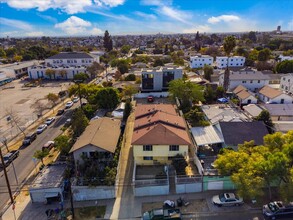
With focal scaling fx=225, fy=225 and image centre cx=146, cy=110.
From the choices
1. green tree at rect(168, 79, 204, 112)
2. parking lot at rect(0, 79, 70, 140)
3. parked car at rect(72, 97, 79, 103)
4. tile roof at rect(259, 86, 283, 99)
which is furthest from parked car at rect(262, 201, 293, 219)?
parked car at rect(72, 97, 79, 103)

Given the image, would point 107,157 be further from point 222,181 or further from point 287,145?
point 287,145

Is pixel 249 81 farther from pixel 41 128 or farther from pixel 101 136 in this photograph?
pixel 41 128

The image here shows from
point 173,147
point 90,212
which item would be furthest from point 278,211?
point 90,212

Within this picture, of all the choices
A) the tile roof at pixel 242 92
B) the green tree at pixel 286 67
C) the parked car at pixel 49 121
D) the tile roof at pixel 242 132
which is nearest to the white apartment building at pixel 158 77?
the tile roof at pixel 242 92

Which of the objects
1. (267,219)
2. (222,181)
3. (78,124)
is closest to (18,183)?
(78,124)

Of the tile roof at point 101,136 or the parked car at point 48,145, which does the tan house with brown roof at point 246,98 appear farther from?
the parked car at point 48,145

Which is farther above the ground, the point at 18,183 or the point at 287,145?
the point at 287,145
